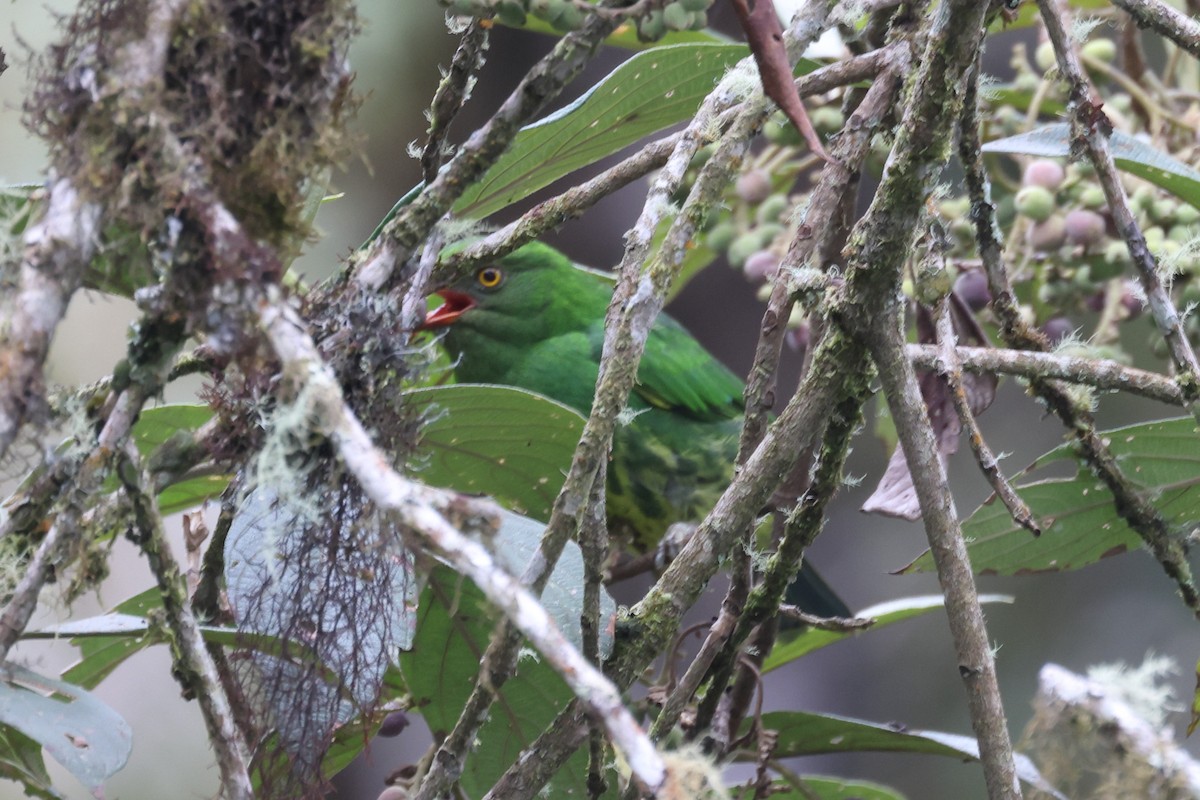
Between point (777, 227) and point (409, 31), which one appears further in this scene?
point (409, 31)

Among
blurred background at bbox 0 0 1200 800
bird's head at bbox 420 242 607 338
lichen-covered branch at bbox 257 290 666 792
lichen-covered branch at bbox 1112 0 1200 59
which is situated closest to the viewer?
lichen-covered branch at bbox 257 290 666 792

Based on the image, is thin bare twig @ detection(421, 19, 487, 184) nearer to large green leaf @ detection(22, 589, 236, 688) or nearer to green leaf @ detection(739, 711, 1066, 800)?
large green leaf @ detection(22, 589, 236, 688)

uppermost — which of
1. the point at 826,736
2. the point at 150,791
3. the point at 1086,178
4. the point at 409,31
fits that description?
the point at 409,31

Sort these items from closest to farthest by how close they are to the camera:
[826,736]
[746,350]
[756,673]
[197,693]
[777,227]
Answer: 1. [197,693]
2. [756,673]
3. [826,736]
4. [777,227]
5. [746,350]

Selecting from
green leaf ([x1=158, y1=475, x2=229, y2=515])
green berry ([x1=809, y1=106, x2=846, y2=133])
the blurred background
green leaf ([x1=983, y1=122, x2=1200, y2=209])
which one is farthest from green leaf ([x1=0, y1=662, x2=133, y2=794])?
the blurred background

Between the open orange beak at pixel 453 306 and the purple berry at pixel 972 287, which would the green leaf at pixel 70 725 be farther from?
the open orange beak at pixel 453 306

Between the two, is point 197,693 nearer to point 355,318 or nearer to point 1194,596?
point 355,318

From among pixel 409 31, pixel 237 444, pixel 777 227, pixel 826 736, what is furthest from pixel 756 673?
pixel 409 31
